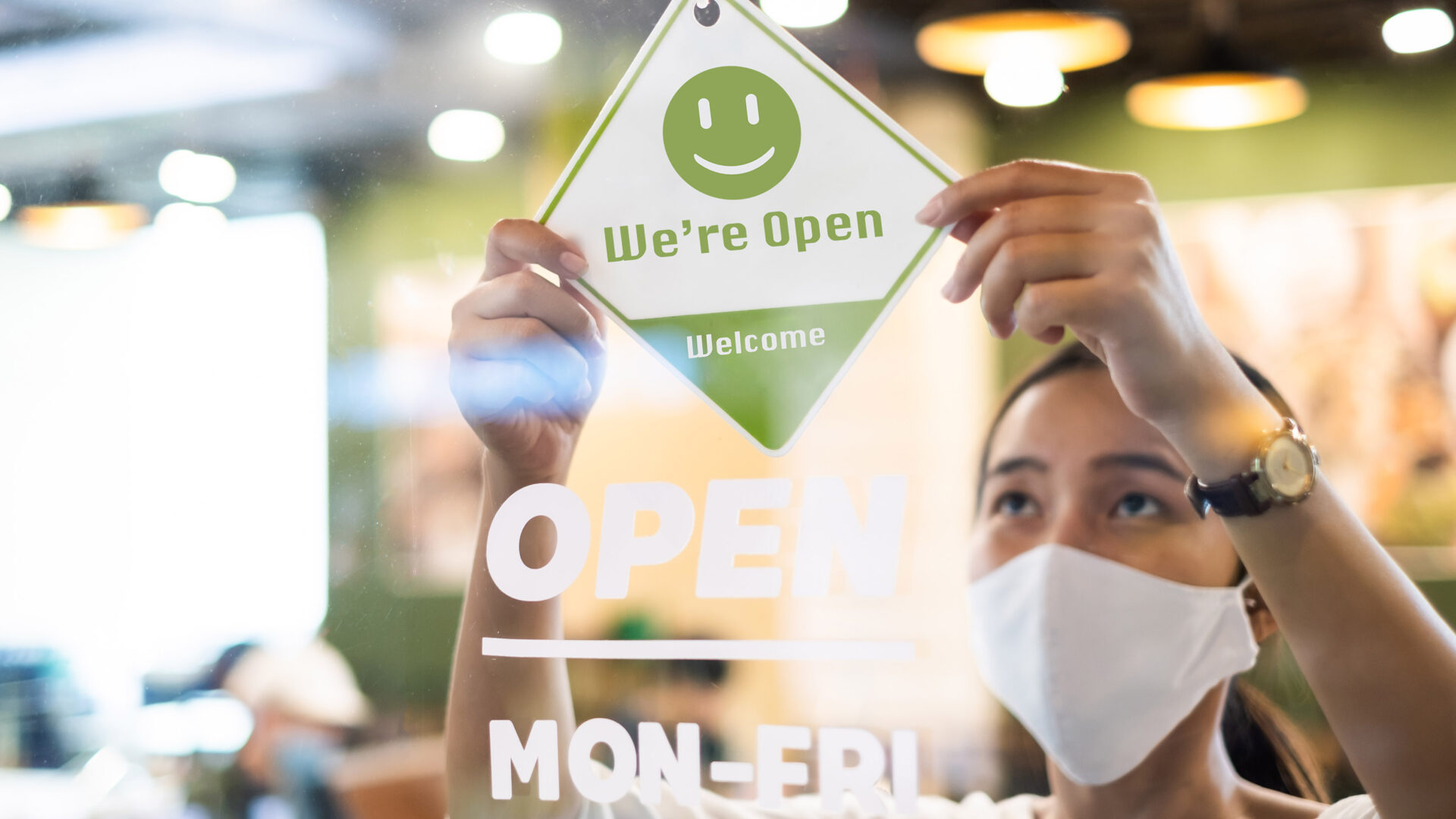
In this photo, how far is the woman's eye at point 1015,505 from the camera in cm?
87

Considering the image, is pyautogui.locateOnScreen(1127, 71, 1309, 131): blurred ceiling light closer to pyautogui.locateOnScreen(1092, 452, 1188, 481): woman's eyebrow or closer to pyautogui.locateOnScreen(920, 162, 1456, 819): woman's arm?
pyautogui.locateOnScreen(920, 162, 1456, 819): woman's arm

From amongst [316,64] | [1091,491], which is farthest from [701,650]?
Answer: [316,64]

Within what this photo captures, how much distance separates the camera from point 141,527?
1210 mm

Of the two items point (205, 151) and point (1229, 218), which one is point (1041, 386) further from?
point (205, 151)

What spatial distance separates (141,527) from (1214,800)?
1051 mm

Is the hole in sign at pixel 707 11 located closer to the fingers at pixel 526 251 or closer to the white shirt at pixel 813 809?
the fingers at pixel 526 251

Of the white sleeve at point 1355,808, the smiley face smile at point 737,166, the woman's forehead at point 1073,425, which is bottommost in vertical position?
the white sleeve at point 1355,808

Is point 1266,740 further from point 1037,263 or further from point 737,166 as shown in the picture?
point 737,166

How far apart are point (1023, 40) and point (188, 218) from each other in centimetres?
86

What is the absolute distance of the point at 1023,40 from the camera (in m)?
0.89

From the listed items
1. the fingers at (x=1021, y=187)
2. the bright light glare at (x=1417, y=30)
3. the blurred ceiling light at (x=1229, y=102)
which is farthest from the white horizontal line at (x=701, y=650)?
the bright light glare at (x=1417, y=30)

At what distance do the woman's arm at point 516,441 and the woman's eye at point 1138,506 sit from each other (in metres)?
0.44

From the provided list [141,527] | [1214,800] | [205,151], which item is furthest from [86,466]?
[1214,800]

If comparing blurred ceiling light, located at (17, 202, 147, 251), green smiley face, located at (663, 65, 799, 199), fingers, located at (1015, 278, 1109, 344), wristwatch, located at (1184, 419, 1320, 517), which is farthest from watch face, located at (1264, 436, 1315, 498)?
blurred ceiling light, located at (17, 202, 147, 251)
